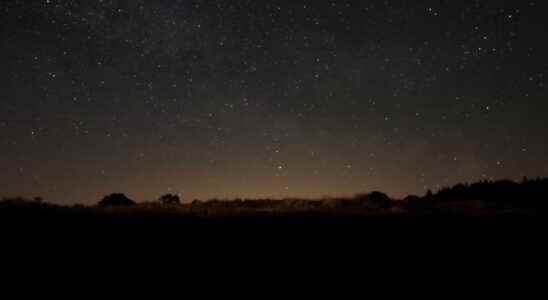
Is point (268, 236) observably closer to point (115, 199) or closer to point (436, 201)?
point (115, 199)

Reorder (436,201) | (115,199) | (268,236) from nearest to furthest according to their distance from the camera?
(268,236) < (115,199) < (436,201)

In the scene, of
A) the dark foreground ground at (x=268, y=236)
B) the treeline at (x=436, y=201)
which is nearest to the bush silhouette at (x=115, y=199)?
the treeline at (x=436, y=201)

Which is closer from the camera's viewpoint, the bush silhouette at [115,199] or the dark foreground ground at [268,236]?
the dark foreground ground at [268,236]

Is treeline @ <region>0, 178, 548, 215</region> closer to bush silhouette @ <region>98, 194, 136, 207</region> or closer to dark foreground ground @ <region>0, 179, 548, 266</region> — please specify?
bush silhouette @ <region>98, 194, 136, 207</region>

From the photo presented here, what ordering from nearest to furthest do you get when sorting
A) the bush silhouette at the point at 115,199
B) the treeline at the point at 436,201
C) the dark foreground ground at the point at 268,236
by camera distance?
1. the dark foreground ground at the point at 268,236
2. the treeline at the point at 436,201
3. the bush silhouette at the point at 115,199

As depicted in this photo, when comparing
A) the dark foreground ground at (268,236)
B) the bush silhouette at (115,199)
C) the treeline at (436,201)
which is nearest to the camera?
the dark foreground ground at (268,236)

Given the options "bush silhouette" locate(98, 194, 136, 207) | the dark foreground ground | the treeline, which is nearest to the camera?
the dark foreground ground

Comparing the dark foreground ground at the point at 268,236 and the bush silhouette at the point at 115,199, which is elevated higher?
the bush silhouette at the point at 115,199

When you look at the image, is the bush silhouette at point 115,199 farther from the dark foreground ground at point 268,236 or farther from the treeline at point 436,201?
the dark foreground ground at point 268,236

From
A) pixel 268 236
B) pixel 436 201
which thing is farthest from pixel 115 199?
pixel 436 201

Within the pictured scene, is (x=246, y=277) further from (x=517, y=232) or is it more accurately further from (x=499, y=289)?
(x=517, y=232)

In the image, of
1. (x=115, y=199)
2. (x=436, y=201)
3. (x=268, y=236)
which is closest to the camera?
(x=268, y=236)

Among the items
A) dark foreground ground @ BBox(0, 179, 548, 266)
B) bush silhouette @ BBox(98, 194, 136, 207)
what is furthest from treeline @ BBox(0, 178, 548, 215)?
dark foreground ground @ BBox(0, 179, 548, 266)

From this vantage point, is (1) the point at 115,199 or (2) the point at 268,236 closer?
(2) the point at 268,236
